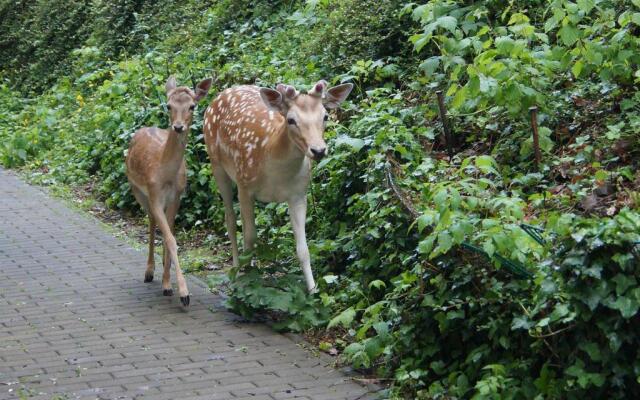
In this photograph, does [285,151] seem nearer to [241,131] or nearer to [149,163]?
[241,131]

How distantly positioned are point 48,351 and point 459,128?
4.31 m

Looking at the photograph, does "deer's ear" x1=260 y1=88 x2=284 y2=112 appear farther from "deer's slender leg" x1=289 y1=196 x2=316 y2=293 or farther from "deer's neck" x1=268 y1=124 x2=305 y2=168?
"deer's slender leg" x1=289 y1=196 x2=316 y2=293

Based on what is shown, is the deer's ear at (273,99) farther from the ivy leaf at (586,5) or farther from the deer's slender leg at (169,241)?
the ivy leaf at (586,5)

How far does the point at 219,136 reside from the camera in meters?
11.0

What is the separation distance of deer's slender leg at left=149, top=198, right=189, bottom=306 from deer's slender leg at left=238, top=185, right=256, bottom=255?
2.17 ft

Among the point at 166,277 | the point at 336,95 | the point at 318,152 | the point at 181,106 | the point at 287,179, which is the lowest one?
the point at 166,277

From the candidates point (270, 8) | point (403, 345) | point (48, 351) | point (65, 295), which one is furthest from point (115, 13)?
point (403, 345)

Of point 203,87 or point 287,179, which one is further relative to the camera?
point 203,87

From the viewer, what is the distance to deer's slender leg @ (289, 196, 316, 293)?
954 centimetres

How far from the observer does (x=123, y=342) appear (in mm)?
9016

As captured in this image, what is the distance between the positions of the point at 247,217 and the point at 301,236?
77 cm

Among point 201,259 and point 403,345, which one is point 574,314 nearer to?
point 403,345

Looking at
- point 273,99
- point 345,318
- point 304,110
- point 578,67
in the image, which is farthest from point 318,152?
point 578,67

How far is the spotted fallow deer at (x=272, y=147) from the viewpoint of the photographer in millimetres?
9359
